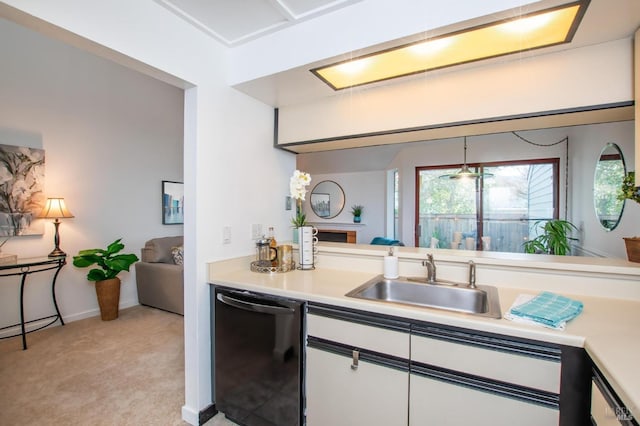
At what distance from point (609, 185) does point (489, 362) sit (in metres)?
2.60

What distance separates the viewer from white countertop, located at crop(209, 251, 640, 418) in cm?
86

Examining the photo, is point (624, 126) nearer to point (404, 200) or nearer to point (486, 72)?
point (486, 72)

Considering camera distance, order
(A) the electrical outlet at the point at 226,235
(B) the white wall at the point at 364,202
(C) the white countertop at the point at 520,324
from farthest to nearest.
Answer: (B) the white wall at the point at 364,202 → (A) the electrical outlet at the point at 226,235 → (C) the white countertop at the point at 520,324

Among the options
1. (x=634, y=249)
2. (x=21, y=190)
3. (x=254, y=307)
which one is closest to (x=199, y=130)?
(x=254, y=307)

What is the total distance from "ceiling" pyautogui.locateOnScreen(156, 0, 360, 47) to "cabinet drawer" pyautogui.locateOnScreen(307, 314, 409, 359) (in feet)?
5.40

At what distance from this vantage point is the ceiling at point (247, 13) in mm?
1573

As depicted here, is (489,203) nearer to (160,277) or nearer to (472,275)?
Result: (472,275)

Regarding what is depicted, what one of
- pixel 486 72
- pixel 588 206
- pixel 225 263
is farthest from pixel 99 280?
pixel 588 206

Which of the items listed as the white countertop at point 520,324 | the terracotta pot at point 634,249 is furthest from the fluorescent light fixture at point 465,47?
the white countertop at point 520,324

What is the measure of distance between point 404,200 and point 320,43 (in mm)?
4497

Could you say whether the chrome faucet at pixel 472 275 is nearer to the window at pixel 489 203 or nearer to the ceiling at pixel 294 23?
the ceiling at pixel 294 23

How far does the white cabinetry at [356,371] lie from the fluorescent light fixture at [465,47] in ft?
4.58

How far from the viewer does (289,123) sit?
2.35 m

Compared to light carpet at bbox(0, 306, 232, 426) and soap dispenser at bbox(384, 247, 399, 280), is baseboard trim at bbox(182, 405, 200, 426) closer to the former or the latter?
light carpet at bbox(0, 306, 232, 426)
